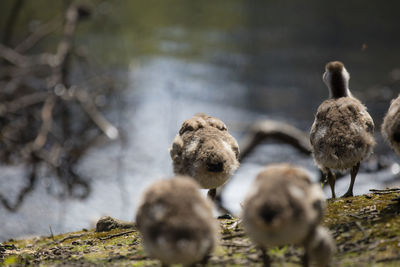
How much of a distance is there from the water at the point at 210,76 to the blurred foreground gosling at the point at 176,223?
6.81 m

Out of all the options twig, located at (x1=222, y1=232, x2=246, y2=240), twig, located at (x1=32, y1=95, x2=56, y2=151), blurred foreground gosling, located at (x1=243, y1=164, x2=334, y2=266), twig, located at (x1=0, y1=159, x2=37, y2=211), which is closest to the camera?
blurred foreground gosling, located at (x1=243, y1=164, x2=334, y2=266)

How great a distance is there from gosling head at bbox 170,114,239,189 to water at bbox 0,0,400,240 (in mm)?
4941

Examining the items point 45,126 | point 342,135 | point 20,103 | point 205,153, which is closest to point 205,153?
point 205,153

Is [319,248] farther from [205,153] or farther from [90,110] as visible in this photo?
[90,110]

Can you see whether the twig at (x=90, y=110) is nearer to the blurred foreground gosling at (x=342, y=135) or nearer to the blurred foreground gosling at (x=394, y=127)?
the blurred foreground gosling at (x=342, y=135)

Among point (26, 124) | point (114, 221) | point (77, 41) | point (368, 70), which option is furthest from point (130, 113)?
point (114, 221)

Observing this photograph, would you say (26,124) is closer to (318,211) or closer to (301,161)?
(301,161)

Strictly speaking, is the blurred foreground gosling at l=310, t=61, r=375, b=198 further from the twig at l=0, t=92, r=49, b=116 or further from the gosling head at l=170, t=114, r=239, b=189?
the twig at l=0, t=92, r=49, b=116

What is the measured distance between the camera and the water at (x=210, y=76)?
12.7 meters

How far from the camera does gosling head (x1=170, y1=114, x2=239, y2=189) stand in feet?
20.1

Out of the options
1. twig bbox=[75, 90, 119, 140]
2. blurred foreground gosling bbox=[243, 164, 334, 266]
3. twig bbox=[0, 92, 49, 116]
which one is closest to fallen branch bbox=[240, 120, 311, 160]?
twig bbox=[75, 90, 119, 140]

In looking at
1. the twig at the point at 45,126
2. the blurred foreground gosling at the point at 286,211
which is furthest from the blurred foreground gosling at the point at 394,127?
the twig at the point at 45,126

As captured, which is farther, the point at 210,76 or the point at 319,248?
the point at 210,76

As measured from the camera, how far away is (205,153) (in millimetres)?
6184
